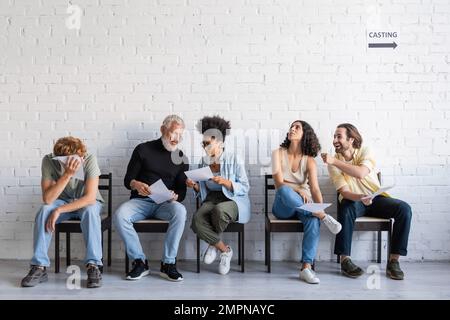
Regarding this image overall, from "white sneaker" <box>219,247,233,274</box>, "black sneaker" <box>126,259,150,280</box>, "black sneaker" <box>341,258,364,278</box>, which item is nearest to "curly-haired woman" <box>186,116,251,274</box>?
"white sneaker" <box>219,247,233,274</box>

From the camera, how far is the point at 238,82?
3.88 metres

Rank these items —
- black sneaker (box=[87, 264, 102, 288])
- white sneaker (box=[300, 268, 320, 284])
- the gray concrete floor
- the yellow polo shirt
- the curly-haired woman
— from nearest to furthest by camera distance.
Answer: the gray concrete floor, black sneaker (box=[87, 264, 102, 288]), white sneaker (box=[300, 268, 320, 284]), the curly-haired woman, the yellow polo shirt

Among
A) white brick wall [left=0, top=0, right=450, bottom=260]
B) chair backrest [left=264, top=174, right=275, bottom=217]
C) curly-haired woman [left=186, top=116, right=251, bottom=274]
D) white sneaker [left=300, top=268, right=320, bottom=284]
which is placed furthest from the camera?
white brick wall [left=0, top=0, right=450, bottom=260]

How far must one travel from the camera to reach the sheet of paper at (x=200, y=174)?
3297mm

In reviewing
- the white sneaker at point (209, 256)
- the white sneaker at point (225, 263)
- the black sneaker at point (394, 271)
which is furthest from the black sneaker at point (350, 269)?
the white sneaker at point (209, 256)

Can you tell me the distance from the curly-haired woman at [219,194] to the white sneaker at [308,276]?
1.85 ft

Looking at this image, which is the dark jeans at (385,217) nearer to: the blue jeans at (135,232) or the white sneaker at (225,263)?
the white sneaker at (225,263)

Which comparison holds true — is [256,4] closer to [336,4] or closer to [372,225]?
[336,4]

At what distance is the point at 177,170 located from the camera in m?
3.66

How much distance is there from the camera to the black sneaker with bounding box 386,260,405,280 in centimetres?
329

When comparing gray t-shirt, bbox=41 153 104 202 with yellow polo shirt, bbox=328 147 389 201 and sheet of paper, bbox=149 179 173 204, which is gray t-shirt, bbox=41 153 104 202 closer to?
sheet of paper, bbox=149 179 173 204

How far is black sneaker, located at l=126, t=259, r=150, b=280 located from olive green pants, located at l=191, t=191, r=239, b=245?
46 cm

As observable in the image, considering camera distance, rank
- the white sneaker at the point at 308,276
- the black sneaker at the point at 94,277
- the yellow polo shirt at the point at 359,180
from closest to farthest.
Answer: the black sneaker at the point at 94,277
the white sneaker at the point at 308,276
the yellow polo shirt at the point at 359,180

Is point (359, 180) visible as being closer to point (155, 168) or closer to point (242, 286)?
point (242, 286)
